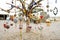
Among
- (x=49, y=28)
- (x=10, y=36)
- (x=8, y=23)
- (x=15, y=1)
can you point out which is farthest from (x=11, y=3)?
(x=49, y=28)

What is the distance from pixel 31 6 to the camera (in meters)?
1.92

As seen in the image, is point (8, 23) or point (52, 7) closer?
→ point (8, 23)

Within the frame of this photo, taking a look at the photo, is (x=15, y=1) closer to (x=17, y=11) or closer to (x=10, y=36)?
(x=17, y=11)

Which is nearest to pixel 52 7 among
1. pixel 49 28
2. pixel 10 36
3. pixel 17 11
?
pixel 49 28

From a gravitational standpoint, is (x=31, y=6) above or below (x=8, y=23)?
above

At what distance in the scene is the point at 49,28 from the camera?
2025 millimetres

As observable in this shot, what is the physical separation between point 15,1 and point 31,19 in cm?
27

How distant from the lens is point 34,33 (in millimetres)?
1944

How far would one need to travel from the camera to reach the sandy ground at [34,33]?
6.16 ft

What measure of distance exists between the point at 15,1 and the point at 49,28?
0.48 m

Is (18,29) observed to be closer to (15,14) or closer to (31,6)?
(15,14)

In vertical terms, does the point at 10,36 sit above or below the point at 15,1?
below

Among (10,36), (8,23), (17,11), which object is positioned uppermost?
(17,11)

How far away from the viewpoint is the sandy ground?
1.88 metres
